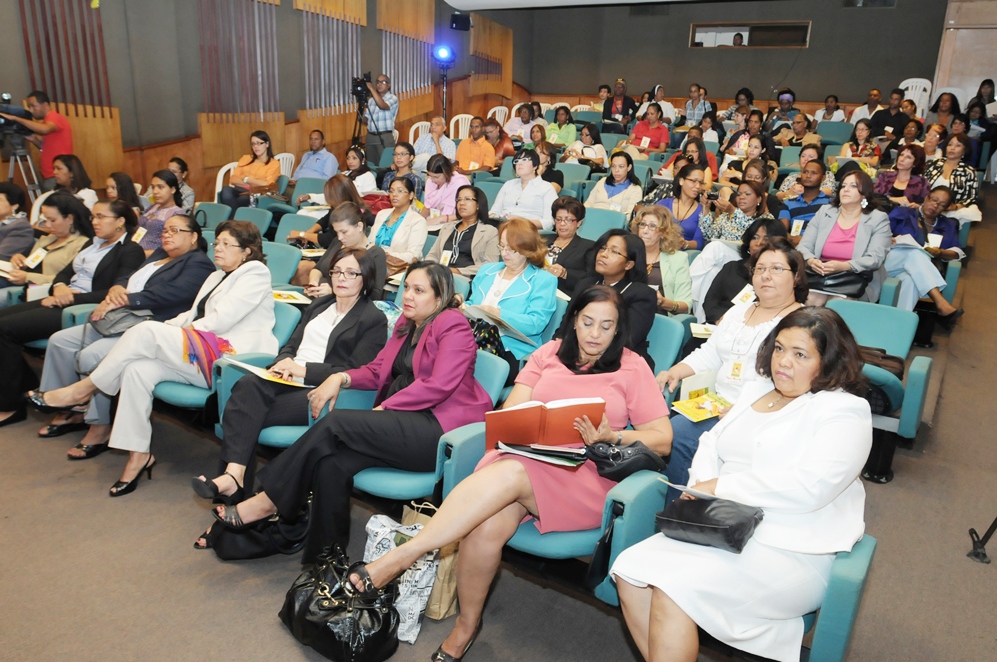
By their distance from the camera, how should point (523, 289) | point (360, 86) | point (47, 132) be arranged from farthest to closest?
point (360, 86)
point (47, 132)
point (523, 289)

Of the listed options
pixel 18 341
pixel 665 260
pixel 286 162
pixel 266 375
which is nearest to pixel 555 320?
pixel 665 260

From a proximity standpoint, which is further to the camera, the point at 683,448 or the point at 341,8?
the point at 341,8

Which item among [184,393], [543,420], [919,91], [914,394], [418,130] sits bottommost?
[184,393]

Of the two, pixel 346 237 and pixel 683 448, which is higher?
pixel 346 237

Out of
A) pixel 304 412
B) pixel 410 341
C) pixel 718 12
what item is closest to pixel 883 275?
pixel 410 341

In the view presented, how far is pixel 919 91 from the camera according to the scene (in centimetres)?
1171

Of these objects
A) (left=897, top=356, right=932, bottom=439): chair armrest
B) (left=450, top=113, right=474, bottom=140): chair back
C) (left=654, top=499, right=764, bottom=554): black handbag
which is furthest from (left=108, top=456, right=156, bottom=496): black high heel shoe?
(left=450, top=113, right=474, bottom=140): chair back

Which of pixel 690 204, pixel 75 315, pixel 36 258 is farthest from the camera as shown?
pixel 690 204

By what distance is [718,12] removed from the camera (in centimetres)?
1368

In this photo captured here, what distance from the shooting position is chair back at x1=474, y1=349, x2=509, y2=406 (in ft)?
9.06

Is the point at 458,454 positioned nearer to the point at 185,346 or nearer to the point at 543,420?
the point at 543,420

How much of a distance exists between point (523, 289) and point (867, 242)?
6.98ft

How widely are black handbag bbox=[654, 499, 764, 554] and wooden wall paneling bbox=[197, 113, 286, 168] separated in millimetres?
7508

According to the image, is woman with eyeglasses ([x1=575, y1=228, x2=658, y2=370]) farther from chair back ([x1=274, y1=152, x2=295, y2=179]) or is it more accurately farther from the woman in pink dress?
chair back ([x1=274, y1=152, x2=295, y2=179])
